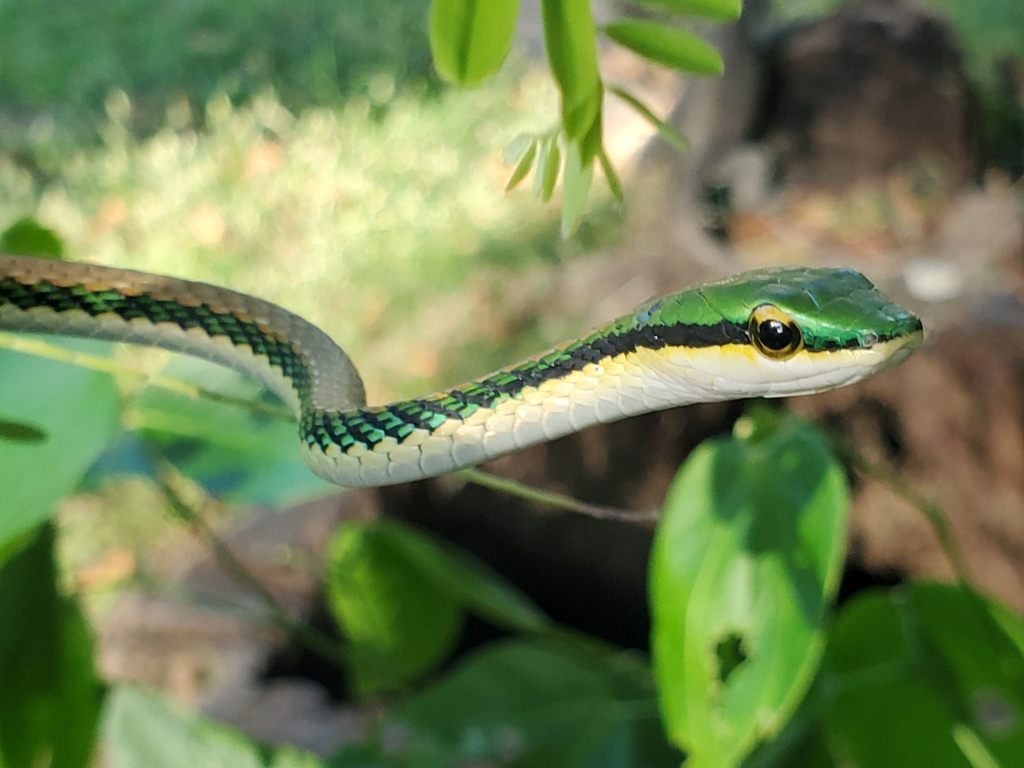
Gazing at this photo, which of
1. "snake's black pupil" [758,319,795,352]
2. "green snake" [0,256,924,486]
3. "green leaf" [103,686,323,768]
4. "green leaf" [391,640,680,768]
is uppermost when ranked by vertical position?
"green snake" [0,256,924,486]

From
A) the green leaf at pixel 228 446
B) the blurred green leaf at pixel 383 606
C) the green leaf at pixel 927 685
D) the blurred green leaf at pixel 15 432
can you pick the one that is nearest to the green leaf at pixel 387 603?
the blurred green leaf at pixel 383 606

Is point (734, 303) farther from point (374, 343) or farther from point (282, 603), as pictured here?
point (374, 343)

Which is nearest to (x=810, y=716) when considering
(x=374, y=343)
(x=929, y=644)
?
(x=929, y=644)

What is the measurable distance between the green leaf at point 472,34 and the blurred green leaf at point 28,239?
71cm

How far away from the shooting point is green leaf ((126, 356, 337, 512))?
111 cm

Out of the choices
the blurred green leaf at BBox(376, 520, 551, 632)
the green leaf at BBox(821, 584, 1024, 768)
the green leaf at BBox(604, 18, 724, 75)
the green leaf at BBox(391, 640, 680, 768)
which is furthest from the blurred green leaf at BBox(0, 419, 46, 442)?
the green leaf at BBox(821, 584, 1024, 768)

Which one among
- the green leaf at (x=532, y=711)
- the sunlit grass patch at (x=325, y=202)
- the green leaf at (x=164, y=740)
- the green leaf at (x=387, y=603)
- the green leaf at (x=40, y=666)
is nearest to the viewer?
the green leaf at (x=40, y=666)

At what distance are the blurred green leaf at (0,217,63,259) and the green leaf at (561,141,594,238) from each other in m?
0.71

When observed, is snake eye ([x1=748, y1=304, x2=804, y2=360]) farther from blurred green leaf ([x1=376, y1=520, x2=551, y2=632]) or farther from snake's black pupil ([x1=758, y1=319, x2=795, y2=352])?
blurred green leaf ([x1=376, y1=520, x2=551, y2=632])

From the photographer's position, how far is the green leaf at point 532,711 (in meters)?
1.27

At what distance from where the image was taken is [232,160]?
11.5ft

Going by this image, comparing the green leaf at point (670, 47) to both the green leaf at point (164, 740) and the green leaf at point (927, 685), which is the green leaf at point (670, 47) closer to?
the green leaf at point (927, 685)

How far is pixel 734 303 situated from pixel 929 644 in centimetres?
65

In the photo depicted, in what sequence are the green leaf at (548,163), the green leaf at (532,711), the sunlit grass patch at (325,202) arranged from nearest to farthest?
1. the green leaf at (548,163)
2. the green leaf at (532,711)
3. the sunlit grass patch at (325,202)
